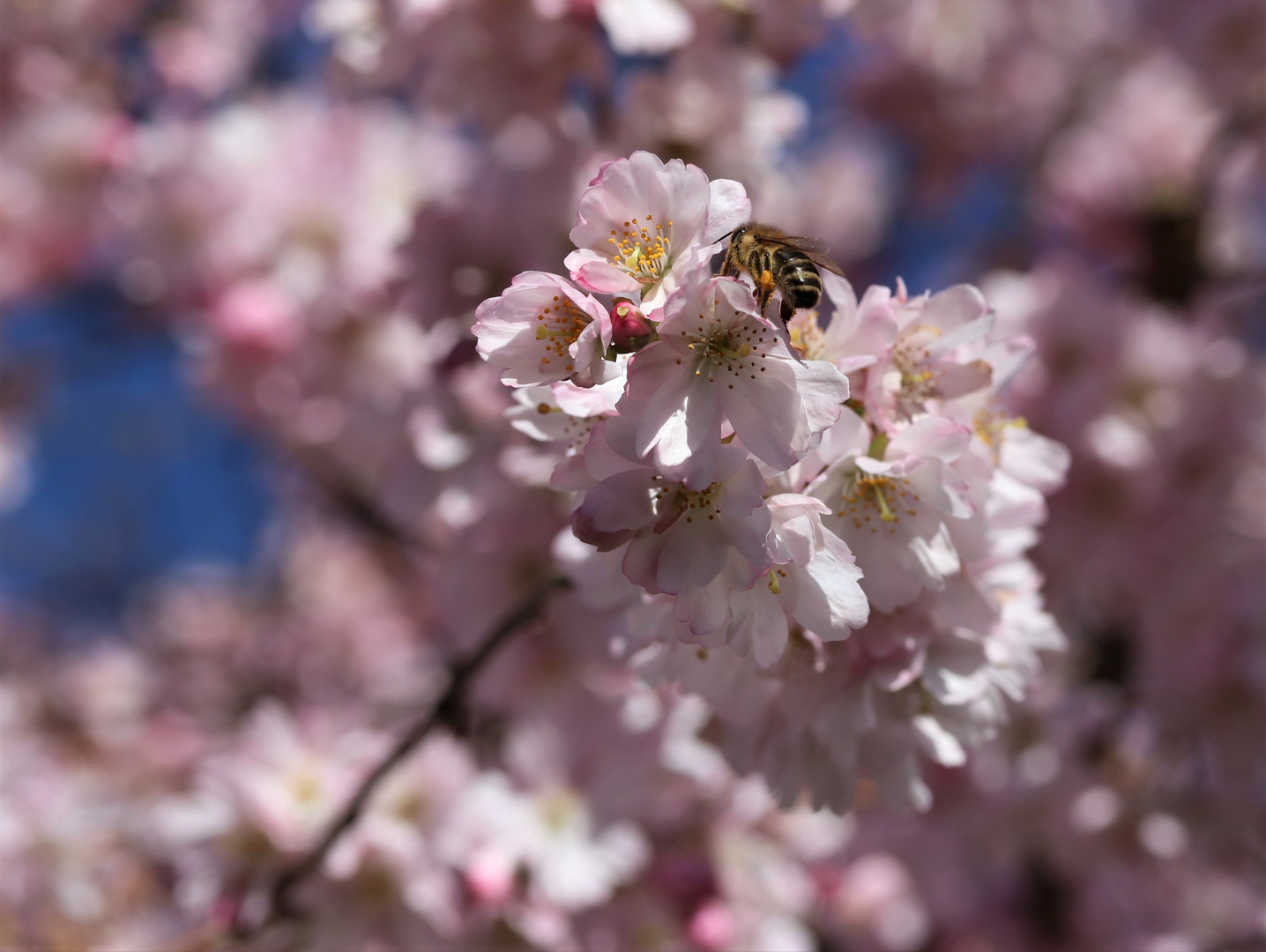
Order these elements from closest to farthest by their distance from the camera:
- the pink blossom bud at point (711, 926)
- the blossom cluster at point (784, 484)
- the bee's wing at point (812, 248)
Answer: the blossom cluster at point (784, 484) < the bee's wing at point (812, 248) < the pink blossom bud at point (711, 926)

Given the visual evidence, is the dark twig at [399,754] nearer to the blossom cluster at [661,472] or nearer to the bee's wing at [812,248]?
the blossom cluster at [661,472]

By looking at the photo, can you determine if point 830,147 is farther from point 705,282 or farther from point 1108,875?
point 705,282

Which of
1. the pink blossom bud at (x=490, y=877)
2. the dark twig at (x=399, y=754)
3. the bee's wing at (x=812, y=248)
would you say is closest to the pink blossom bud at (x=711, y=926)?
the pink blossom bud at (x=490, y=877)

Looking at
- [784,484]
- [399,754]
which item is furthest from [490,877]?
[784,484]

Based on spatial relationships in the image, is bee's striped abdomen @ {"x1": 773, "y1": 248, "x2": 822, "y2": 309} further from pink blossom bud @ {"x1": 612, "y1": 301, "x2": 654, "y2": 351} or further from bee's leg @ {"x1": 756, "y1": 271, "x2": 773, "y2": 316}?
pink blossom bud @ {"x1": 612, "y1": 301, "x2": 654, "y2": 351}

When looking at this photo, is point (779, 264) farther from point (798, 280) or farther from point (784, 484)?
point (784, 484)
